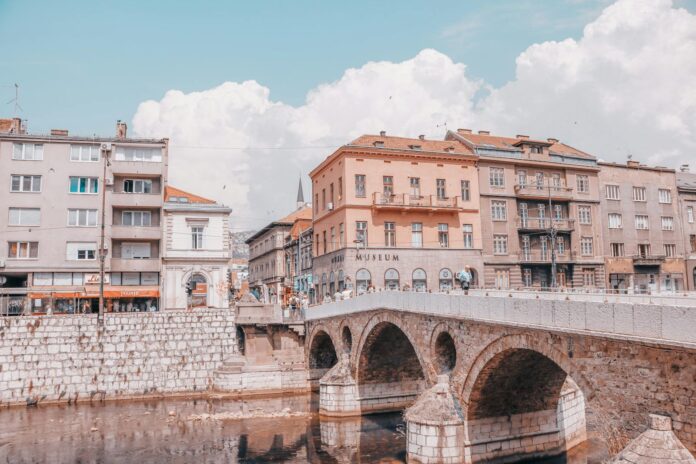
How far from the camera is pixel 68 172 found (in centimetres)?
3934

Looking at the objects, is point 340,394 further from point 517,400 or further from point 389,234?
point 389,234

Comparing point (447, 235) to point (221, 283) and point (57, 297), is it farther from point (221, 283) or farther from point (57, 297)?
point (57, 297)

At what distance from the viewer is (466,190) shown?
4072 cm

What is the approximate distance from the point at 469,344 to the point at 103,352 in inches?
951

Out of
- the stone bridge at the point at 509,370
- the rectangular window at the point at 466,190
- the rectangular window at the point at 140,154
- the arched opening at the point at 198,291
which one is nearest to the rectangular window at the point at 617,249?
the rectangular window at the point at 466,190

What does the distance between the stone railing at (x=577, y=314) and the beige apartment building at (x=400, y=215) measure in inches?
629

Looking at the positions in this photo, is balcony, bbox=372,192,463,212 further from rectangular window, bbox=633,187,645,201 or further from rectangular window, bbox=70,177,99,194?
rectangular window, bbox=70,177,99,194

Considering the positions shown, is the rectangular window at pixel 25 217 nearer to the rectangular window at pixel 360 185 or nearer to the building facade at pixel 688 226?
the rectangular window at pixel 360 185

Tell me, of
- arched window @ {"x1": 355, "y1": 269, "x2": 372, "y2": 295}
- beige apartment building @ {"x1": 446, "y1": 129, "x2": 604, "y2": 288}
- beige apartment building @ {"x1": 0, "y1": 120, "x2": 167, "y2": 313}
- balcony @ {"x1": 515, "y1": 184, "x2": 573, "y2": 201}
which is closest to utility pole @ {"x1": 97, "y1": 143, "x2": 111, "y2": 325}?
beige apartment building @ {"x1": 0, "y1": 120, "x2": 167, "y2": 313}

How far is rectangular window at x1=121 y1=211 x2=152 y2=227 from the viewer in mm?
40469

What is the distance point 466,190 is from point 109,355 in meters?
25.8

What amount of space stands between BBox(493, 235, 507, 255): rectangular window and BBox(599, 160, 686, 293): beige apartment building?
8796 millimetres

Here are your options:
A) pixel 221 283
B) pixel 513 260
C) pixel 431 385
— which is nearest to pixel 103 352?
pixel 221 283

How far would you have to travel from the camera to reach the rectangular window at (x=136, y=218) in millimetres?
40469
